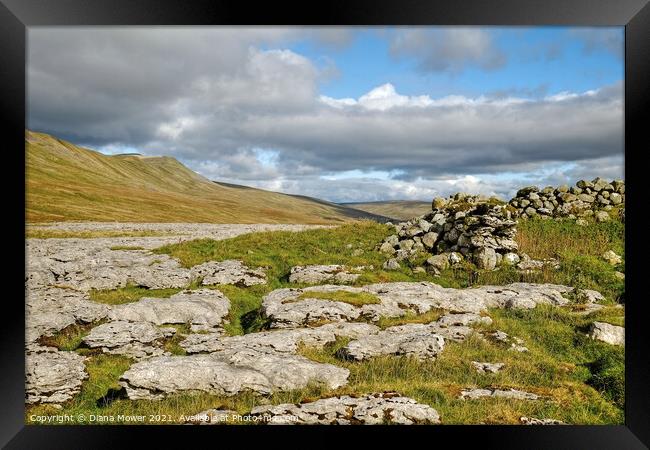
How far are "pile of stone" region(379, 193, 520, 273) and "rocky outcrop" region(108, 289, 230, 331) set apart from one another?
8.67 meters

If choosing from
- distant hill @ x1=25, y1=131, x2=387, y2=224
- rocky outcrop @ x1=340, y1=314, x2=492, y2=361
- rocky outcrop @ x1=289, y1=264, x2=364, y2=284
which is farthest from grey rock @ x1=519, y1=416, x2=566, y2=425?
distant hill @ x1=25, y1=131, x2=387, y2=224

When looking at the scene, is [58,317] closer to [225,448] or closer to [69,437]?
[69,437]

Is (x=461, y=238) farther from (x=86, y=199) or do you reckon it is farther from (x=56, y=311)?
(x=86, y=199)

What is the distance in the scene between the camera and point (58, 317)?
1180 cm

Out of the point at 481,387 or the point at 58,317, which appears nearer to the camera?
the point at 481,387

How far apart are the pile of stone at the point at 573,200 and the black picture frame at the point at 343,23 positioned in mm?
14806

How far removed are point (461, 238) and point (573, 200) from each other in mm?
8779

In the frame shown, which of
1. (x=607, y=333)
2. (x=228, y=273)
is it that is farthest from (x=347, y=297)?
(x=607, y=333)

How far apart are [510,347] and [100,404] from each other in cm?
1047

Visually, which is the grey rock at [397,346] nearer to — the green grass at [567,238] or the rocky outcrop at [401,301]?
the rocky outcrop at [401,301]

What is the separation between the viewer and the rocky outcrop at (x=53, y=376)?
8938 millimetres

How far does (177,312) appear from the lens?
41.2 ft

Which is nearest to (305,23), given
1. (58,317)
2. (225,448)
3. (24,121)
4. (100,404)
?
Answer: (24,121)

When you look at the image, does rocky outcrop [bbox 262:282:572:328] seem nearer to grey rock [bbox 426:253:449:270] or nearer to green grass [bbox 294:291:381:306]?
green grass [bbox 294:291:381:306]
